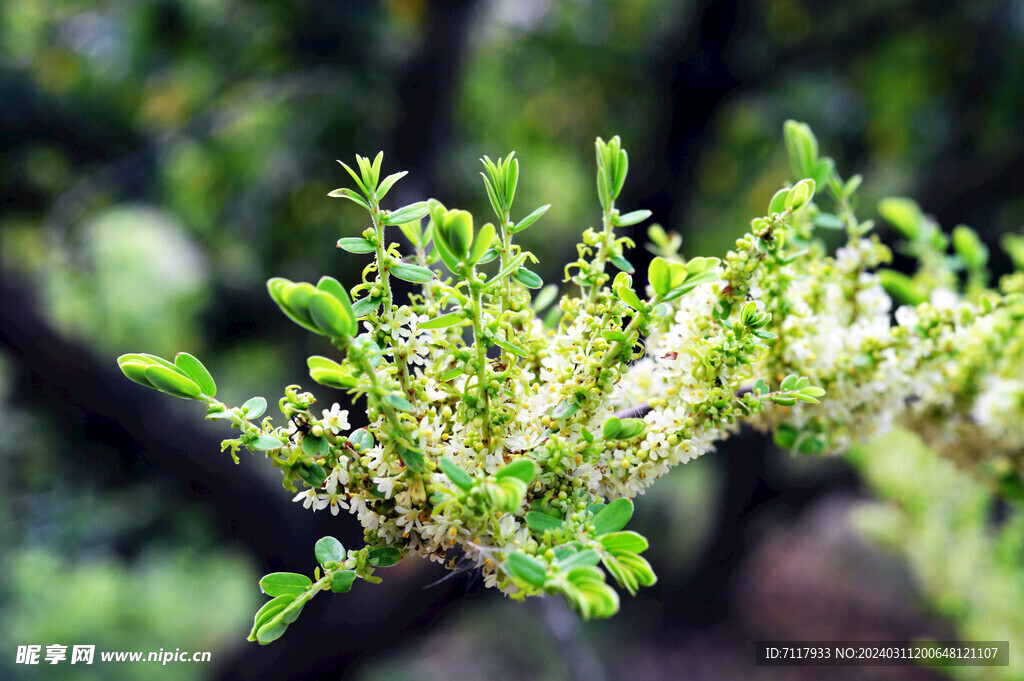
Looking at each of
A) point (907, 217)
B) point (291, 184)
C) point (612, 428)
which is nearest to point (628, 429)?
point (612, 428)

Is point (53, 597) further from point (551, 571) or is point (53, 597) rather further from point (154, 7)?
point (551, 571)

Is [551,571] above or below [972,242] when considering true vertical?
below

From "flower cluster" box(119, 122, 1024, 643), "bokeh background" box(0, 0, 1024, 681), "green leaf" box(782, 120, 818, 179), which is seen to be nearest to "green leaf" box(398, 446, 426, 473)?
"flower cluster" box(119, 122, 1024, 643)

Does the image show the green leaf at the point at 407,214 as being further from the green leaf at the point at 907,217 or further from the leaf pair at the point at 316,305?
the green leaf at the point at 907,217

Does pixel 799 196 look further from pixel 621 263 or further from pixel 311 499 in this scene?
pixel 311 499

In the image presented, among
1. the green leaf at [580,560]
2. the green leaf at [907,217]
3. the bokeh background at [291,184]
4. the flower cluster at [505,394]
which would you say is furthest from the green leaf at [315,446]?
the bokeh background at [291,184]

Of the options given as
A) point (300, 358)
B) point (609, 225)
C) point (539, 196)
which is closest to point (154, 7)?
point (300, 358)
